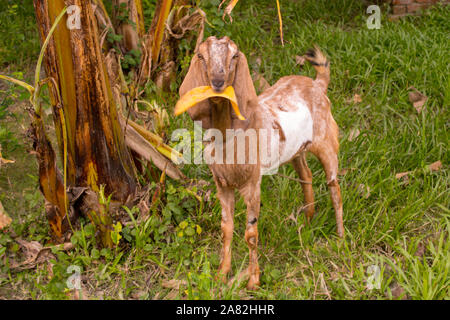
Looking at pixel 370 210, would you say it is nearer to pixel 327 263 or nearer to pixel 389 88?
pixel 327 263

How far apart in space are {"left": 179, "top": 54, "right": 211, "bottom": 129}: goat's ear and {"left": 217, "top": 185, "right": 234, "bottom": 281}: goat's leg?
19.8 inches

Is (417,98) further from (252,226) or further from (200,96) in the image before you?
(200,96)

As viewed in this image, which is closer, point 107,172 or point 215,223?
point 107,172

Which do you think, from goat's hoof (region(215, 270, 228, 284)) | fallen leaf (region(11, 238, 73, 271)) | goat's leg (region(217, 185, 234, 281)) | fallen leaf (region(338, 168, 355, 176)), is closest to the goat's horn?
goat's leg (region(217, 185, 234, 281))

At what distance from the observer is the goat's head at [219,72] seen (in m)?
2.04

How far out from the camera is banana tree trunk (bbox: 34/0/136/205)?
2.70 m

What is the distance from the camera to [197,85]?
2.15m

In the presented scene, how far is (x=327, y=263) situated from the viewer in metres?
3.02

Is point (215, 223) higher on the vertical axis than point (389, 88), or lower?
lower

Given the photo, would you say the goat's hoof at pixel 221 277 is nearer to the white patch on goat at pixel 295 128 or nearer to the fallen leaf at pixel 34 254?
the white patch on goat at pixel 295 128

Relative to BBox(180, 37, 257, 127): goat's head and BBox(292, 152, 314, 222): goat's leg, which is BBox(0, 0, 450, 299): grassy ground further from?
BBox(180, 37, 257, 127): goat's head

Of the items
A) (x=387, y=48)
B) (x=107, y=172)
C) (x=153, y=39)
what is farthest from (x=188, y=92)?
(x=387, y=48)
